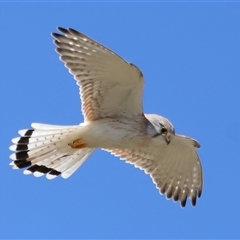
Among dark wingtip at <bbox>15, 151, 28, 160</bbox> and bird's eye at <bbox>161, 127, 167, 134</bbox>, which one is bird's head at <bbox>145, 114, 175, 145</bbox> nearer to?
bird's eye at <bbox>161, 127, 167, 134</bbox>

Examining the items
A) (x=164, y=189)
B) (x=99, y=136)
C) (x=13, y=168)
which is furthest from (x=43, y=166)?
(x=164, y=189)

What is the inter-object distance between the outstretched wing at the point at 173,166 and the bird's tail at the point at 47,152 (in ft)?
2.34

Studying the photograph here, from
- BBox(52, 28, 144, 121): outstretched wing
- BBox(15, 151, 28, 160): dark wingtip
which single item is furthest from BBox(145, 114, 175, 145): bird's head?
BBox(15, 151, 28, 160): dark wingtip

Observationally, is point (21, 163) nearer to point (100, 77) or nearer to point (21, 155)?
point (21, 155)

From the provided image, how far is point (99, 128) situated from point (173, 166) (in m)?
1.82

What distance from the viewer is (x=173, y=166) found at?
11.6m

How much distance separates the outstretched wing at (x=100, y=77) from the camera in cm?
978

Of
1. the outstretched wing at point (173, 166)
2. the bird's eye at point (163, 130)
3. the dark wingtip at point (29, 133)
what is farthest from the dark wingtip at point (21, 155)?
the bird's eye at point (163, 130)

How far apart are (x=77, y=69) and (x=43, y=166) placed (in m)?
1.65

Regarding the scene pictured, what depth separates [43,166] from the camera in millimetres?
10867

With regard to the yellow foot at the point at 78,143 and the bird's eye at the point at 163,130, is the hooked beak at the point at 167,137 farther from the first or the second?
the yellow foot at the point at 78,143

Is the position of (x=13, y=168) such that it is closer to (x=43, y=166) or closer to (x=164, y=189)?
(x=43, y=166)

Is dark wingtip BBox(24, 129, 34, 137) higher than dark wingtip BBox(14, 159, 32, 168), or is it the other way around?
dark wingtip BBox(24, 129, 34, 137)

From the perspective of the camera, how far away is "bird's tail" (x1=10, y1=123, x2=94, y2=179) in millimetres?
10406
